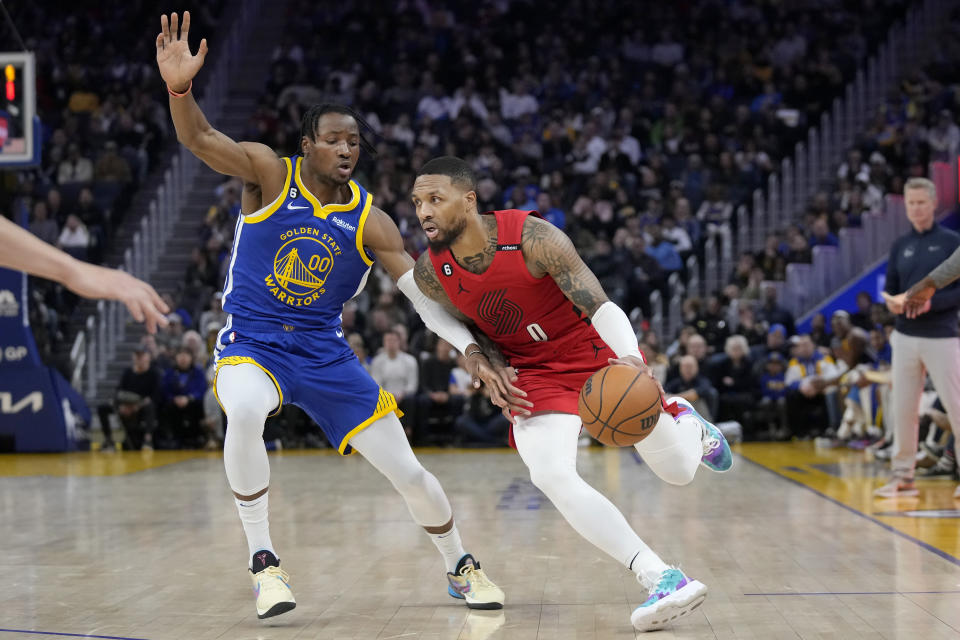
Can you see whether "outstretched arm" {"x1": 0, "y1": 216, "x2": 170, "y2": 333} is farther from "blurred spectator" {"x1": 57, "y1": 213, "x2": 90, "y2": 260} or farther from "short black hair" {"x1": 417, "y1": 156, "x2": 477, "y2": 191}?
"blurred spectator" {"x1": 57, "y1": 213, "x2": 90, "y2": 260}

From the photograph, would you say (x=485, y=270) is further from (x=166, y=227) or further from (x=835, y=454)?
(x=166, y=227)

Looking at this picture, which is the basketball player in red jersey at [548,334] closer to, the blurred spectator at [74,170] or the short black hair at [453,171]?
the short black hair at [453,171]

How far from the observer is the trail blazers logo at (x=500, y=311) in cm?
474

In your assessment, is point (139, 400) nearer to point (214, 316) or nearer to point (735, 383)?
point (214, 316)

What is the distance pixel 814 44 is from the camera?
832 inches

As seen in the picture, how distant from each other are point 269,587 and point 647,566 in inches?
62.2

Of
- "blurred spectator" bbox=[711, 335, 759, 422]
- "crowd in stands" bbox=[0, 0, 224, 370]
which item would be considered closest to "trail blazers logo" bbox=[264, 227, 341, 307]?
"blurred spectator" bbox=[711, 335, 759, 422]

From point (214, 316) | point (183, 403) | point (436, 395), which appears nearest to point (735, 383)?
point (436, 395)

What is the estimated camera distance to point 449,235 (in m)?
4.71

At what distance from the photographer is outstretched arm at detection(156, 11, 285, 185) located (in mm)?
4562

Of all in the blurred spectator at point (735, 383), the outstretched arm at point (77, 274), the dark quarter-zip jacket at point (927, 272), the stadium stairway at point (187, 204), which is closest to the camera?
the outstretched arm at point (77, 274)

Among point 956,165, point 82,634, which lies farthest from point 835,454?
point 82,634

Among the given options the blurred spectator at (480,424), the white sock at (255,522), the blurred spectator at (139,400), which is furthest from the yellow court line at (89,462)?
the white sock at (255,522)

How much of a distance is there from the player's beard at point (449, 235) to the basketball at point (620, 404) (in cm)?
86
